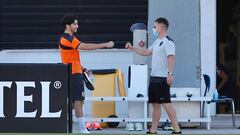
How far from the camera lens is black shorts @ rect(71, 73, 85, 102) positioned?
1130 centimetres

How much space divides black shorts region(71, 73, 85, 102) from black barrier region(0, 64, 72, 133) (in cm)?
57

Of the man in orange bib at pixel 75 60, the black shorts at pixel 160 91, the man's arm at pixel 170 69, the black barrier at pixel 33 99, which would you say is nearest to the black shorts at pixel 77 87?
the man in orange bib at pixel 75 60

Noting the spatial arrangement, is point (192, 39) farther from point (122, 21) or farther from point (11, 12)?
point (11, 12)

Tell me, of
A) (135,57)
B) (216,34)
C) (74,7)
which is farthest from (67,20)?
(216,34)

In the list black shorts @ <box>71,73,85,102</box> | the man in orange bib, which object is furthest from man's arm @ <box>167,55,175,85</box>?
black shorts @ <box>71,73,85,102</box>

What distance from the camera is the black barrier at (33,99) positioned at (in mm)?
10711

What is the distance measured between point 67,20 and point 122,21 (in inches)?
179

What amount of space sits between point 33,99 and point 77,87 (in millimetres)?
846

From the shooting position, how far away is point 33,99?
10.7 meters

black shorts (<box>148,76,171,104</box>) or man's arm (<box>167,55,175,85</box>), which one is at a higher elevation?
man's arm (<box>167,55,175,85</box>)

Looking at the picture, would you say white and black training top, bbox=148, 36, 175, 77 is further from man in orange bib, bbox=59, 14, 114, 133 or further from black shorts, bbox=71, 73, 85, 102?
black shorts, bbox=71, 73, 85, 102

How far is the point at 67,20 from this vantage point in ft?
38.1

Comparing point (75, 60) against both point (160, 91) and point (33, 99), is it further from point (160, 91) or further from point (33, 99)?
point (160, 91)

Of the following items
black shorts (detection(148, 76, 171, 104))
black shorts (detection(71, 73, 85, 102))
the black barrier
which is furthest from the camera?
black shorts (detection(148, 76, 171, 104))
